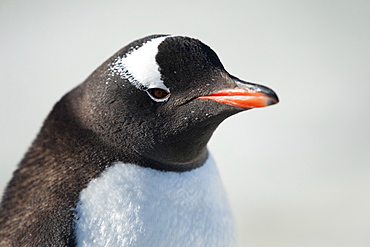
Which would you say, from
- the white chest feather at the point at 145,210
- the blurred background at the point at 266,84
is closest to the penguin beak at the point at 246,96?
the white chest feather at the point at 145,210

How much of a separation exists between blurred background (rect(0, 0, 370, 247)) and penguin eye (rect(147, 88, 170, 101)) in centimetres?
199

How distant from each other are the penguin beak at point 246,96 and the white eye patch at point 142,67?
0.35 feet

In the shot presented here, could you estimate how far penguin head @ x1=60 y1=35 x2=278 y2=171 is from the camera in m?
1.04

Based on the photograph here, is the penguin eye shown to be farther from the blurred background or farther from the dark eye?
the blurred background

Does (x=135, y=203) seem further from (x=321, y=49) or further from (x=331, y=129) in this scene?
(x=321, y=49)

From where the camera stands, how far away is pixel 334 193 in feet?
10.3

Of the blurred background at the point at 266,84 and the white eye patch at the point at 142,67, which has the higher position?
the white eye patch at the point at 142,67

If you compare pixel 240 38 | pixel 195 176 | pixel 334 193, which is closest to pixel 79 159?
pixel 195 176

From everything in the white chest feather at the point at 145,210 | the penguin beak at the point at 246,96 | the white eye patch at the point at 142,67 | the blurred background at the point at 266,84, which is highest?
the white eye patch at the point at 142,67

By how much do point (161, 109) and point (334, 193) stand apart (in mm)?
Answer: 2353

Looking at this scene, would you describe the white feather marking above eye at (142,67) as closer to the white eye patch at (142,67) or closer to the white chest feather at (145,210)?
the white eye patch at (142,67)

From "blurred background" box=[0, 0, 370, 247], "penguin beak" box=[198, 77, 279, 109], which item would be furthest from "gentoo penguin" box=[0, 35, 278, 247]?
"blurred background" box=[0, 0, 370, 247]

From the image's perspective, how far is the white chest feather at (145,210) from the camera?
107cm

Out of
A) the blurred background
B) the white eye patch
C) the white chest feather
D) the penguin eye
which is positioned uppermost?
the white eye patch
